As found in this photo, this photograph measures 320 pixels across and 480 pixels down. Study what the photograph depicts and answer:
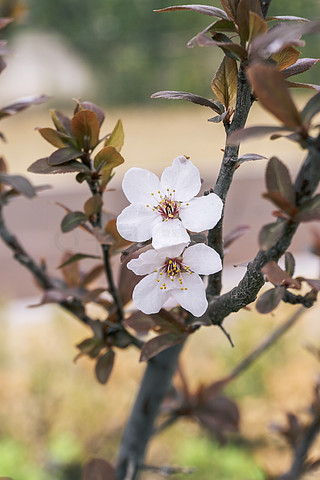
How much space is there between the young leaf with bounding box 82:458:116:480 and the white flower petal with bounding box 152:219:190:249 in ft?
1.14

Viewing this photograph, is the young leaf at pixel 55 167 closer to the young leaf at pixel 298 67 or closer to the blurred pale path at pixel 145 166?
the young leaf at pixel 298 67

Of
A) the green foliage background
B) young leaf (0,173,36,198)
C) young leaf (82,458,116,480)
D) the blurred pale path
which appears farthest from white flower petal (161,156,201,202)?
the green foliage background

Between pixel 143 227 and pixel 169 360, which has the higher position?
pixel 143 227

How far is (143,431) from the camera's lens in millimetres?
729

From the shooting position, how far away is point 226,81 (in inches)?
17.8

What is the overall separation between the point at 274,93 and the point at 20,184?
33 cm

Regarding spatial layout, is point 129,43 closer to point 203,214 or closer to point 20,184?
point 20,184

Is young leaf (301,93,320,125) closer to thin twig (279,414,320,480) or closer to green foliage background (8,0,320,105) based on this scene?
thin twig (279,414,320,480)

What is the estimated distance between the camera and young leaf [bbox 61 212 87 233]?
523mm

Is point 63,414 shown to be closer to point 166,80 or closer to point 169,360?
point 169,360

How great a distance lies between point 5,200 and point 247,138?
1.38ft

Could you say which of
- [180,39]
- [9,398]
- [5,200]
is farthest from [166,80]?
[5,200]

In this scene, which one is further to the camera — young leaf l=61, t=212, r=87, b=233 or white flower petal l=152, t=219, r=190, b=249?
young leaf l=61, t=212, r=87, b=233

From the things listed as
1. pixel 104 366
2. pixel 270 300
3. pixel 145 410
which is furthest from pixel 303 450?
pixel 270 300
